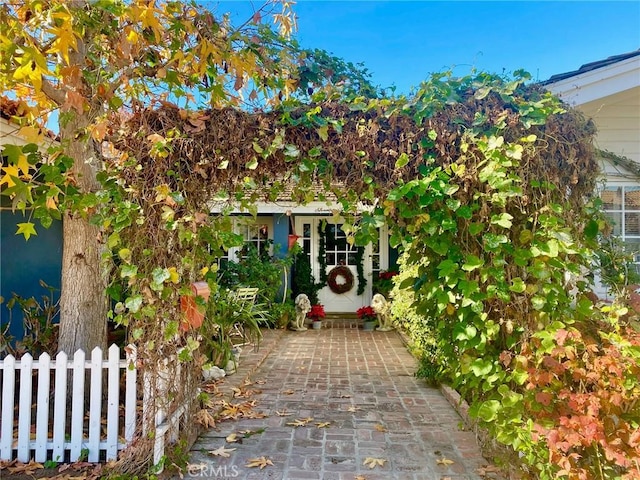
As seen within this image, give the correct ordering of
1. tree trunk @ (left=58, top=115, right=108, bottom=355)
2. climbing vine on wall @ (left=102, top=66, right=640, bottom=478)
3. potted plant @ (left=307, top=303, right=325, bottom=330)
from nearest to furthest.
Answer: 1. climbing vine on wall @ (left=102, top=66, right=640, bottom=478)
2. tree trunk @ (left=58, top=115, right=108, bottom=355)
3. potted plant @ (left=307, top=303, right=325, bottom=330)

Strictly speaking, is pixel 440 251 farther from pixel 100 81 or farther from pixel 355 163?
pixel 100 81

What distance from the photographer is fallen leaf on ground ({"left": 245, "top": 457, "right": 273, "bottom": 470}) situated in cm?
285

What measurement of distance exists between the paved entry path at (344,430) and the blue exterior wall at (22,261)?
286 cm

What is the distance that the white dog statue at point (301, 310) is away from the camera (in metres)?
8.43

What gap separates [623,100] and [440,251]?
12.8 ft

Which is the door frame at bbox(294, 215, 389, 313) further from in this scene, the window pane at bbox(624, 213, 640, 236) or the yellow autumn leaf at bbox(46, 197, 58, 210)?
the yellow autumn leaf at bbox(46, 197, 58, 210)

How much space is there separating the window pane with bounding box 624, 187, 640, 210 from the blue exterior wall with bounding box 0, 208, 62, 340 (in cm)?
684

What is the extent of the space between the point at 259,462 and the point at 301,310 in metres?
5.58

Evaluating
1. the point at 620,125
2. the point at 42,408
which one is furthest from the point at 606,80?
the point at 42,408

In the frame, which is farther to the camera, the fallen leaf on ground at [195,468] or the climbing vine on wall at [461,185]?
the fallen leaf on ground at [195,468]

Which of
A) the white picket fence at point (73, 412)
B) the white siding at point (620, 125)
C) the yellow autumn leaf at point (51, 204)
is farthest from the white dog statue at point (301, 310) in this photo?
the yellow autumn leaf at point (51, 204)

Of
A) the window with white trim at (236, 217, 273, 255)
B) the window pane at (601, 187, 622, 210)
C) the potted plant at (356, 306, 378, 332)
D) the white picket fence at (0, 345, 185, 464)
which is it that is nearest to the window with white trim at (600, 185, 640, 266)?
the window pane at (601, 187, 622, 210)

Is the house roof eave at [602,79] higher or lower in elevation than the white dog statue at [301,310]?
higher

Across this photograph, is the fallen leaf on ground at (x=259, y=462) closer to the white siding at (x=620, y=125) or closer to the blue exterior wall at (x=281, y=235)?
the white siding at (x=620, y=125)
